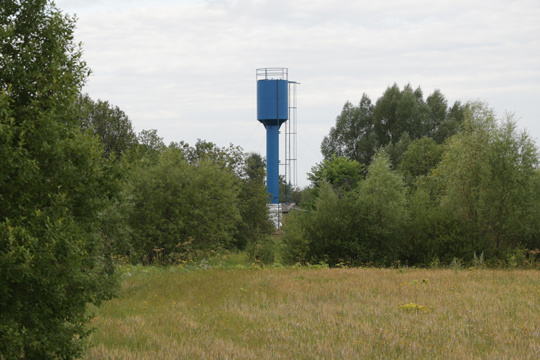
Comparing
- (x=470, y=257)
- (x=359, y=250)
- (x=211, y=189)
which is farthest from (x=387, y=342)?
(x=211, y=189)

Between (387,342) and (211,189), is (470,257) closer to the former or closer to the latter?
(211,189)

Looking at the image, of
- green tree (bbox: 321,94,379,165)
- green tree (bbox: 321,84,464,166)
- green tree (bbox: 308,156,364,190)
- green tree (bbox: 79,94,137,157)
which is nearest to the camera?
green tree (bbox: 79,94,137,157)

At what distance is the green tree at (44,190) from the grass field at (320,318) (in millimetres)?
1665

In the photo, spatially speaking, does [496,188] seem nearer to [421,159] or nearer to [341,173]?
[421,159]

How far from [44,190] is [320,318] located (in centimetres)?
622

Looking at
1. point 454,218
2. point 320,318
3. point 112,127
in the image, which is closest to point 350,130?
point 112,127

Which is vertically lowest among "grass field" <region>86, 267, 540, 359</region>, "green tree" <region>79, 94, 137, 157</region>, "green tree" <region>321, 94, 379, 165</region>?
"grass field" <region>86, 267, 540, 359</region>

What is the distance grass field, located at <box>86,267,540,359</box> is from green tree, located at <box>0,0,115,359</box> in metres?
1.67

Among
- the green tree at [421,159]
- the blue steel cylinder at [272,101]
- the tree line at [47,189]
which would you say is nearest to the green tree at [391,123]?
the green tree at [421,159]

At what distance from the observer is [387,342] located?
880 centimetres

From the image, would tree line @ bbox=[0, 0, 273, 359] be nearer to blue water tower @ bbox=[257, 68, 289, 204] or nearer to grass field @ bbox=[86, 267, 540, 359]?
grass field @ bbox=[86, 267, 540, 359]

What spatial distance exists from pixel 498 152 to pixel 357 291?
53.9 ft

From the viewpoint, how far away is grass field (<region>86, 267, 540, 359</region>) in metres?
8.45

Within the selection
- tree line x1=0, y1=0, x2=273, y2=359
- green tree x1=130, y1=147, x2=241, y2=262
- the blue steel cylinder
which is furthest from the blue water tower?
tree line x1=0, y1=0, x2=273, y2=359
